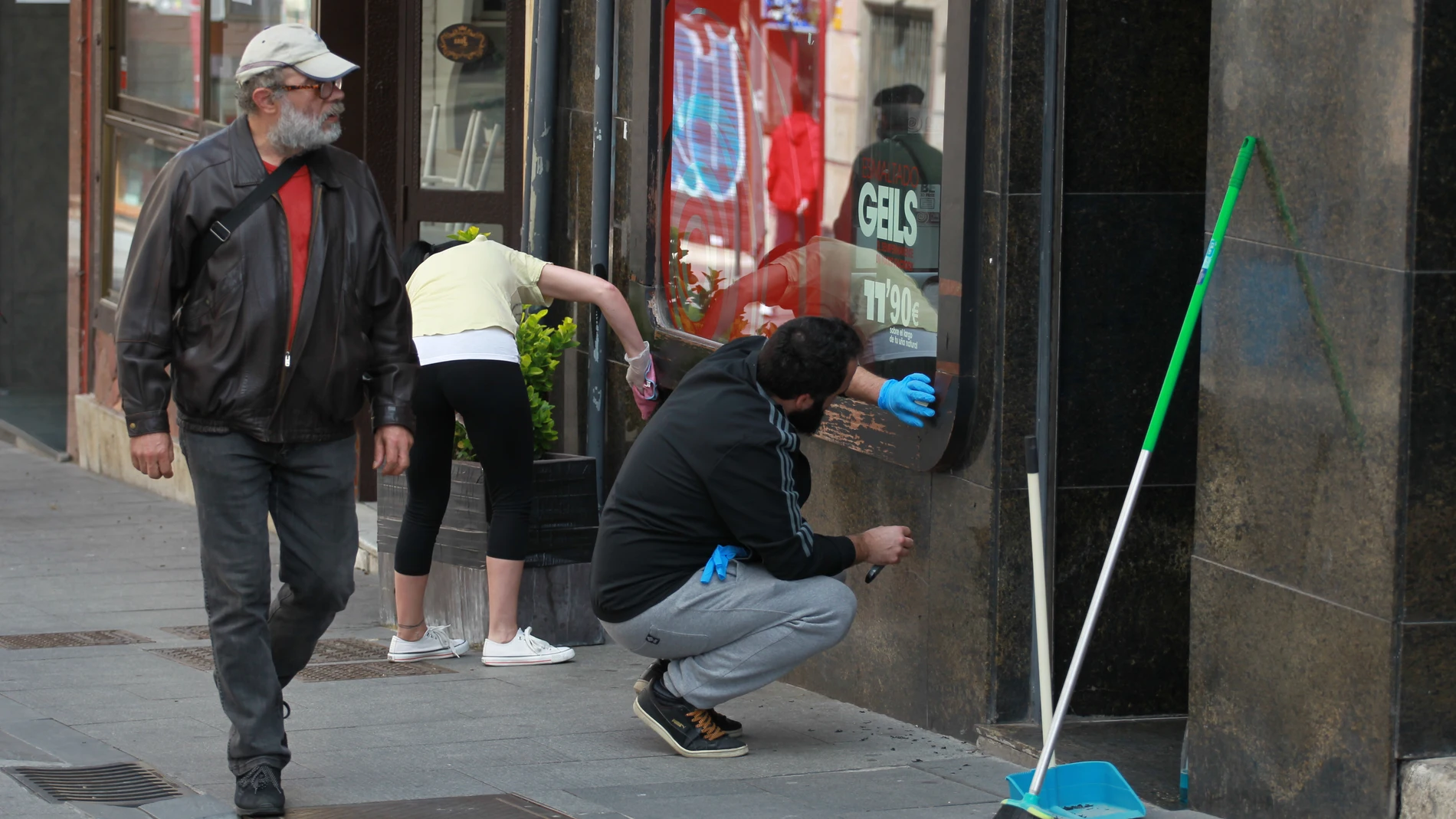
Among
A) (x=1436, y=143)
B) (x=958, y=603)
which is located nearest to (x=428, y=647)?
(x=958, y=603)

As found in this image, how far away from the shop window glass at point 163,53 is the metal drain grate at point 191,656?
15.2 feet

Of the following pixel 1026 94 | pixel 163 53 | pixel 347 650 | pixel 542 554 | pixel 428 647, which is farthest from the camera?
Answer: pixel 163 53

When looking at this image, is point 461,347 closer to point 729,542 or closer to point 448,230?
point 729,542

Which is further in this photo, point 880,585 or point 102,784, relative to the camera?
point 880,585

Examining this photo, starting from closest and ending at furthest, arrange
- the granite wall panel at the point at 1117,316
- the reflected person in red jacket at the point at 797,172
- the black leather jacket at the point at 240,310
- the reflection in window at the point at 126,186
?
the black leather jacket at the point at 240,310
the granite wall panel at the point at 1117,316
the reflected person in red jacket at the point at 797,172
the reflection in window at the point at 126,186

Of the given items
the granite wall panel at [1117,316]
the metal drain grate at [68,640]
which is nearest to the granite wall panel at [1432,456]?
the granite wall panel at [1117,316]

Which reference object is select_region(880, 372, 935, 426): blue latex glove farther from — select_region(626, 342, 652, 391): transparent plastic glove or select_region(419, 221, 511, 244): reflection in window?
select_region(419, 221, 511, 244): reflection in window

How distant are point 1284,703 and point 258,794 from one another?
235 centimetres

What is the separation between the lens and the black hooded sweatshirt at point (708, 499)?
17.2 feet

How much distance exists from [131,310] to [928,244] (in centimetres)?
220

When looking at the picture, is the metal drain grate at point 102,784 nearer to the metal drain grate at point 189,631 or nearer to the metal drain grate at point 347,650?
the metal drain grate at point 347,650

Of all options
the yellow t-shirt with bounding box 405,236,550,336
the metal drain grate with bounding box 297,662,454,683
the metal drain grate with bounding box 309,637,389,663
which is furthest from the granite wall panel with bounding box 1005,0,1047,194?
the metal drain grate with bounding box 309,637,389,663

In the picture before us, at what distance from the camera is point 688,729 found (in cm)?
546

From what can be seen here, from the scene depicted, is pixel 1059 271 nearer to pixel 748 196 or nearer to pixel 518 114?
pixel 748 196
